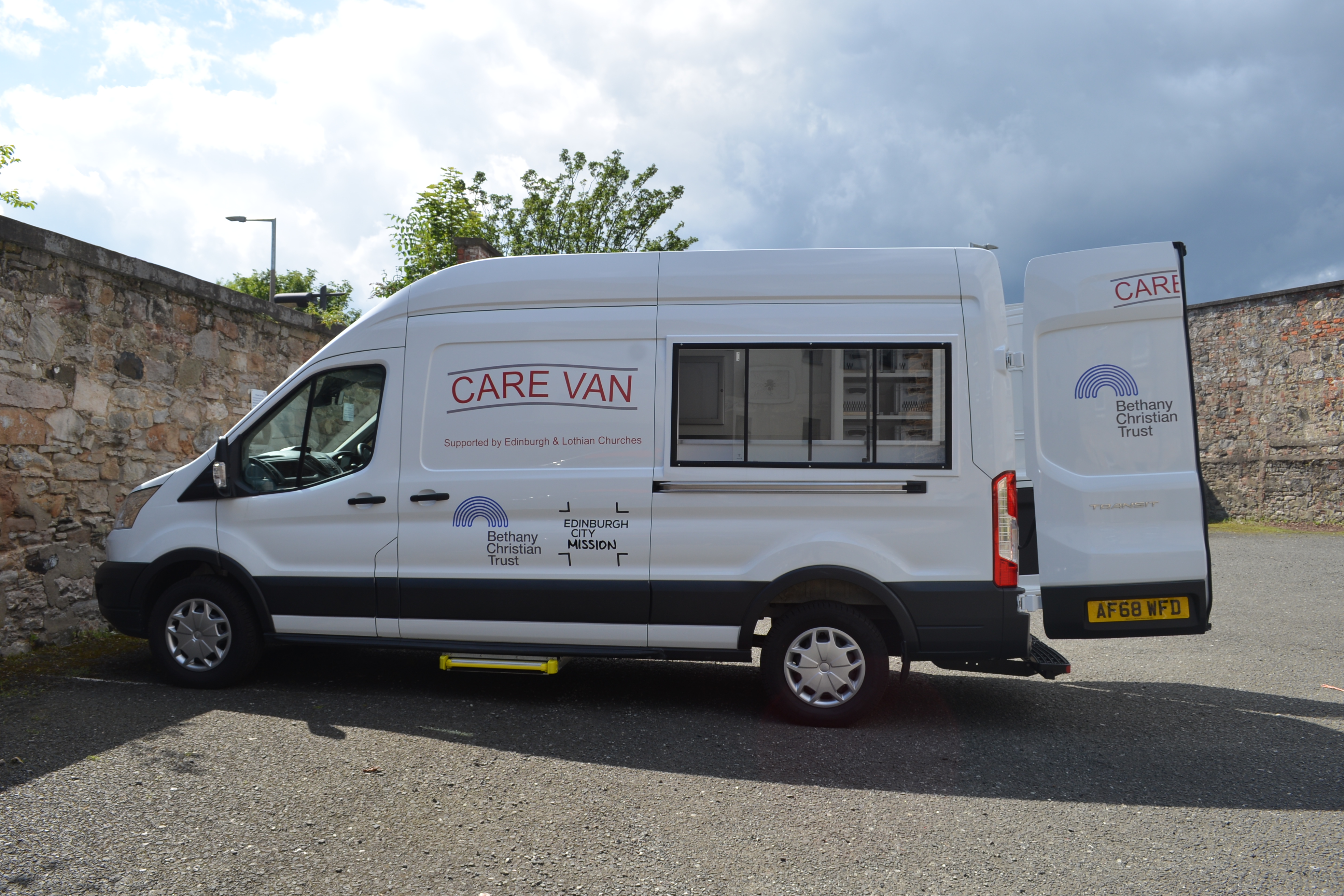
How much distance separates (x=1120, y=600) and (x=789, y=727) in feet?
6.27

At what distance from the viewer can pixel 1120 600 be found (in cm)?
480

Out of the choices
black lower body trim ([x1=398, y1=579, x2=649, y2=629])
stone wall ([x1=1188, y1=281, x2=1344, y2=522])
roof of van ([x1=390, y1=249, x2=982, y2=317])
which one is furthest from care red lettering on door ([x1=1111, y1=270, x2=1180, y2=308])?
stone wall ([x1=1188, y1=281, x2=1344, y2=522])

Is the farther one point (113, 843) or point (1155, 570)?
point (1155, 570)

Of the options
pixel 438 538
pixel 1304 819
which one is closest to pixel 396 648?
pixel 438 538

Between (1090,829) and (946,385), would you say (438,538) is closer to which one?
(946,385)

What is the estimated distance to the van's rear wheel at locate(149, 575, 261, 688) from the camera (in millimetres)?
5320

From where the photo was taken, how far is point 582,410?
16.3 ft

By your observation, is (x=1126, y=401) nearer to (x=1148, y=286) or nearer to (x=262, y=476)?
(x=1148, y=286)

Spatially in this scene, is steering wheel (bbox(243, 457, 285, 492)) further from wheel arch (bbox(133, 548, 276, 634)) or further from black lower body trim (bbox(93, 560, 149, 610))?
black lower body trim (bbox(93, 560, 149, 610))

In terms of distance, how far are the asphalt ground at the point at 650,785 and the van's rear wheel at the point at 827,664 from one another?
13 cm

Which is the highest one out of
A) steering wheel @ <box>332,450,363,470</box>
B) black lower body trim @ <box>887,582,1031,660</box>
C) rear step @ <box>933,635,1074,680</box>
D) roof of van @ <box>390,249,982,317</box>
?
roof of van @ <box>390,249,982,317</box>

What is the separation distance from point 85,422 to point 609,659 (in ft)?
14.3

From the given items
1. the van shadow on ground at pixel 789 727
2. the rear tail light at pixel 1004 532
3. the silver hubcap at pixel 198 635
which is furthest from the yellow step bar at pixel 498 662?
the rear tail light at pixel 1004 532

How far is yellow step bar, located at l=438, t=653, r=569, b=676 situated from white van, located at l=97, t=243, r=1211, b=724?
2 cm
